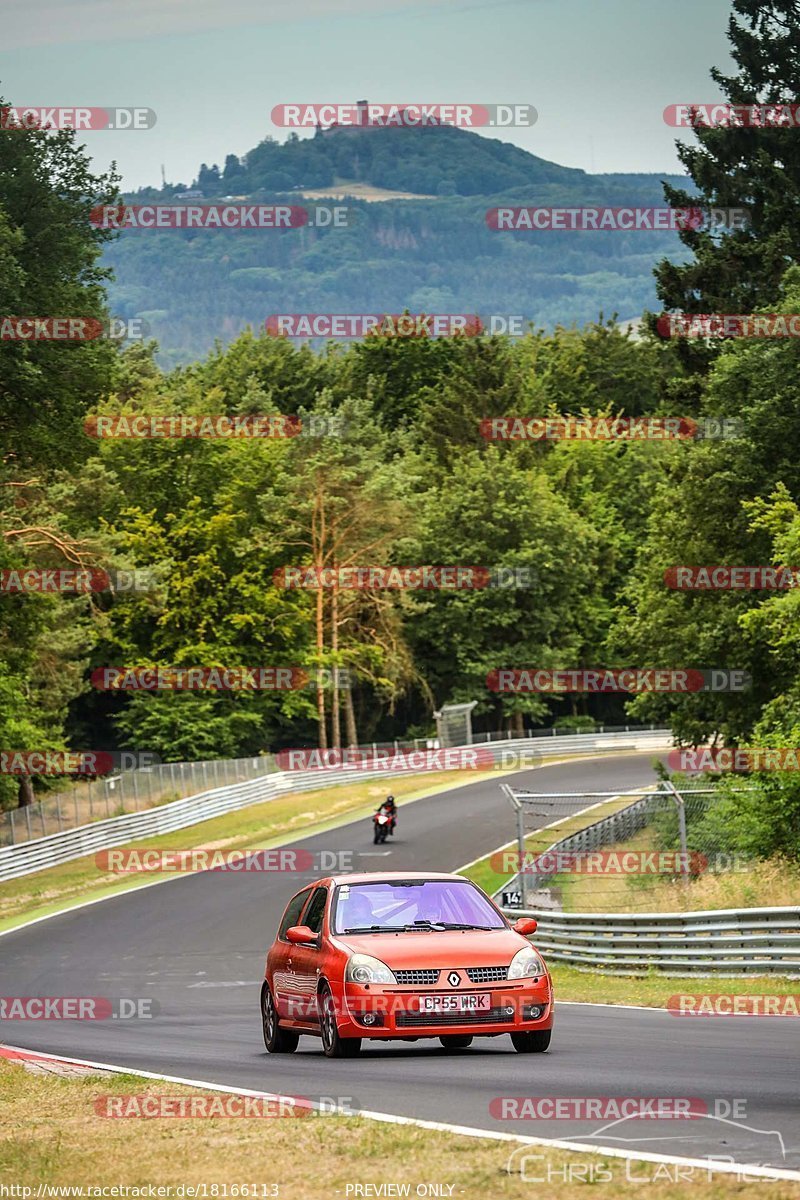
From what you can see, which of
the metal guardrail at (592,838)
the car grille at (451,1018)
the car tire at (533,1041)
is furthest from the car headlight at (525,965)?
the metal guardrail at (592,838)

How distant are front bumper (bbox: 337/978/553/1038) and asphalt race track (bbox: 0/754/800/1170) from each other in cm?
25

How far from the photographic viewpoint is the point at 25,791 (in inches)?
2466

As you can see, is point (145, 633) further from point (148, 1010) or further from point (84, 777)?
point (148, 1010)

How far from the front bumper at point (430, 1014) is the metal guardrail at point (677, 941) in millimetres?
6840

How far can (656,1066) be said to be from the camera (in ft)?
37.3

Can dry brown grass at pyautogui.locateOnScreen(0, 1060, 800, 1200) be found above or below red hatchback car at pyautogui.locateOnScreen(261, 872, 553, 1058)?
above

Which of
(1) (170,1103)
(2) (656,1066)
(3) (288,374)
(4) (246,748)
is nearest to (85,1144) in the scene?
(1) (170,1103)

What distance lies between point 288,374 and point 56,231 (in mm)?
80874

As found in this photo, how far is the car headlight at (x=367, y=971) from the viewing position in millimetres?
12383

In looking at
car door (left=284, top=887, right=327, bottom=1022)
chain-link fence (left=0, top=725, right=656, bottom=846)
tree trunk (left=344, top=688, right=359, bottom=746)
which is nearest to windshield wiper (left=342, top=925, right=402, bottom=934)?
car door (left=284, top=887, right=327, bottom=1022)

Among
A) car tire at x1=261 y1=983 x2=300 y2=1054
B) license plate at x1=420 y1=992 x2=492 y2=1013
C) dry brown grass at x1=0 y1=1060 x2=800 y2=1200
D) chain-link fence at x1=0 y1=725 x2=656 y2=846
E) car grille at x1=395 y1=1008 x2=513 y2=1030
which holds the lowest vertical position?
chain-link fence at x1=0 y1=725 x2=656 y2=846

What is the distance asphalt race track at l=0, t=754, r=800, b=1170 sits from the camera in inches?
345

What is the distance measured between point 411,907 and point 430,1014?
1.30 meters

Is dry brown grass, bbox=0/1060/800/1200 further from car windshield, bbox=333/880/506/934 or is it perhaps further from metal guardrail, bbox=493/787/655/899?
metal guardrail, bbox=493/787/655/899
